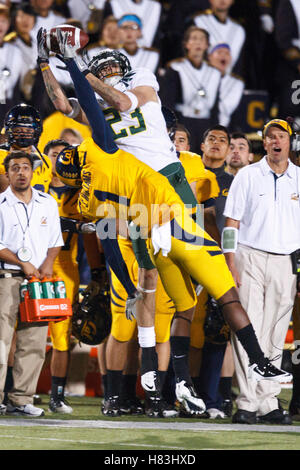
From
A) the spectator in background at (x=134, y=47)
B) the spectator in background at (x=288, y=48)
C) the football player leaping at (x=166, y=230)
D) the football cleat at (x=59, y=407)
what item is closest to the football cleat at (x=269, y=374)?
the football player leaping at (x=166, y=230)

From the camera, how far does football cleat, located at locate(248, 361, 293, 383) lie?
19.4ft

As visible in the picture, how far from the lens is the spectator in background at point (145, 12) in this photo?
11109 mm

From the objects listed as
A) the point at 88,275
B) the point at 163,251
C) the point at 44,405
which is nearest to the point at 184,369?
the point at 163,251

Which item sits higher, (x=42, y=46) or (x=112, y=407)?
(x=42, y=46)

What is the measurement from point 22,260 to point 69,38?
1639mm

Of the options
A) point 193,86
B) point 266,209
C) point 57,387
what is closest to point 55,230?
point 57,387

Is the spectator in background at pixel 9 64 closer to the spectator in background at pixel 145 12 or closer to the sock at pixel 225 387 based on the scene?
the spectator in background at pixel 145 12

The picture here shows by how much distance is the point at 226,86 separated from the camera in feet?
35.6

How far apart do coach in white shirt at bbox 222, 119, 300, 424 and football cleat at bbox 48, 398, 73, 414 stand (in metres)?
1.29

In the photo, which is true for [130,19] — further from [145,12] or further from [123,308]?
[123,308]

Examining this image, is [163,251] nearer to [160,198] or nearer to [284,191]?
[160,198]

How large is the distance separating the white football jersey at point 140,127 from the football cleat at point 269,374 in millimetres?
1399

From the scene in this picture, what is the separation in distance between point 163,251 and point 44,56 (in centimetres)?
137

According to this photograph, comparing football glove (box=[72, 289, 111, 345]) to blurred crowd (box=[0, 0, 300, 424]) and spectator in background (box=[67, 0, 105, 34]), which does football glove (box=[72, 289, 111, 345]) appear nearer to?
blurred crowd (box=[0, 0, 300, 424])
